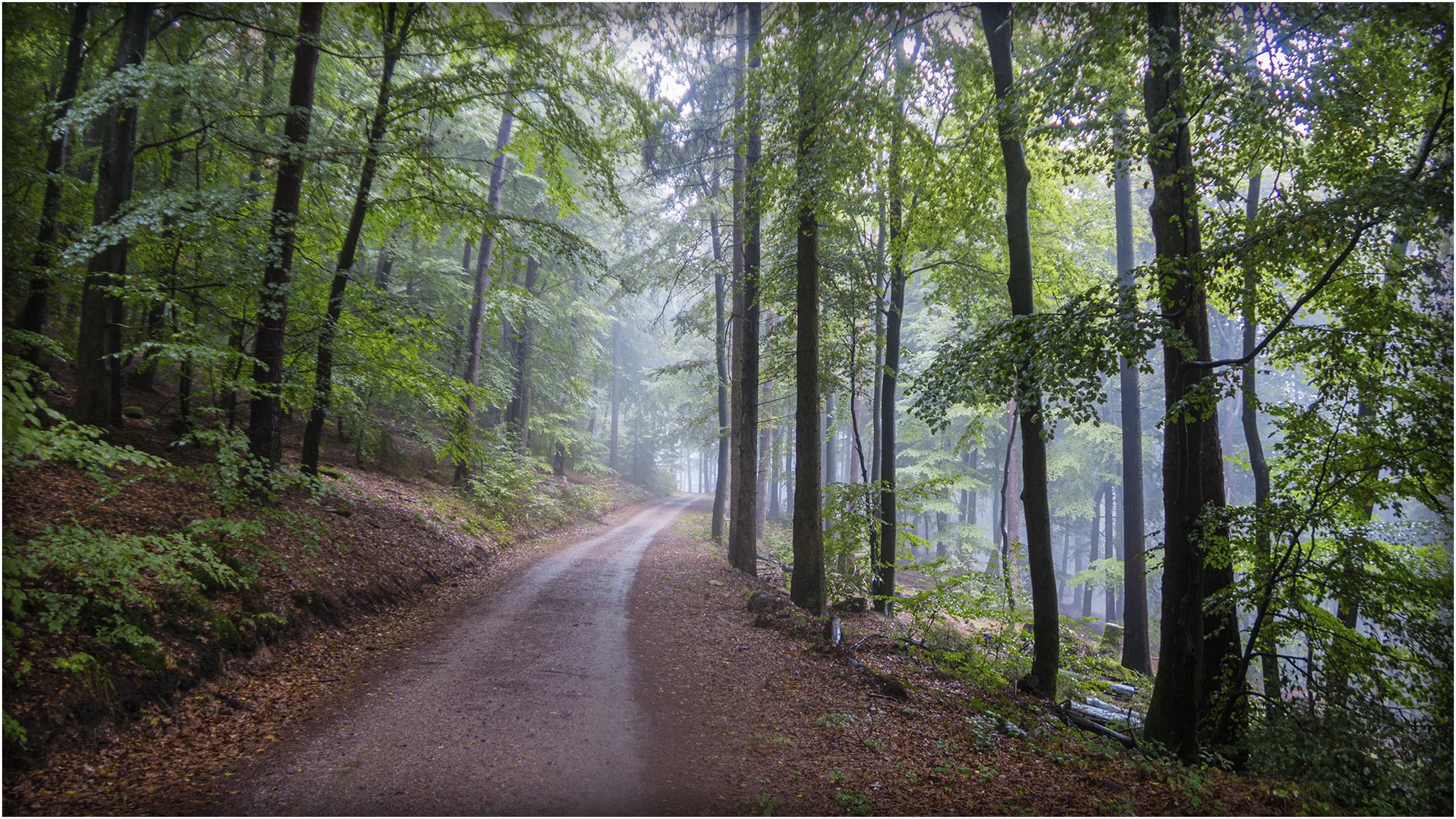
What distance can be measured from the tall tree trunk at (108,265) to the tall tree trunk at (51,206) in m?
0.40

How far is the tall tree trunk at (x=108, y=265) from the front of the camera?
7480 millimetres

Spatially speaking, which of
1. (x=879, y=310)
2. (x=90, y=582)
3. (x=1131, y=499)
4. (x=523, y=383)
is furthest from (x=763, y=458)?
(x=90, y=582)

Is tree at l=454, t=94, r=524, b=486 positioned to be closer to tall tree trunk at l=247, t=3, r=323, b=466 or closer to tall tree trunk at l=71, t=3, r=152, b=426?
tall tree trunk at l=247, t=3, r=323, b=466

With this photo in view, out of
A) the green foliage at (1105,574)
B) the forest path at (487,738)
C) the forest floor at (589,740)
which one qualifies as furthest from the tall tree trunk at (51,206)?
the green foliage at (1105,574)

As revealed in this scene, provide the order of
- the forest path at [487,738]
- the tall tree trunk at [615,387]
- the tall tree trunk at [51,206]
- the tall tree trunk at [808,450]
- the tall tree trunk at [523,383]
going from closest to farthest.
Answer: the forest path at [487,738], the tall tree trunk at [51,206], the tall tree trunk at [808,450], the tall tree trunk at [523,383], the tall tree trunk at [615,387]

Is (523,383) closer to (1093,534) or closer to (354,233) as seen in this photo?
(354,233)

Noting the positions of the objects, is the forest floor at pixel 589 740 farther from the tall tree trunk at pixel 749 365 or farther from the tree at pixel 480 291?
the tree at pixel 480 291

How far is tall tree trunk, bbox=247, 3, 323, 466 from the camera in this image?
7.76 m

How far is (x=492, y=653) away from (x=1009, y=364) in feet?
21.2

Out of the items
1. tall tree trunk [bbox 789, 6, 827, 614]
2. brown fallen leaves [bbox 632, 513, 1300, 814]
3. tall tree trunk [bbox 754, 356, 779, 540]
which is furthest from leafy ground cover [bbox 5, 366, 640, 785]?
tall tree trunk [bbox 754, 356, 779, 540]

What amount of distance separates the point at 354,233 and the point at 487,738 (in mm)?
7956

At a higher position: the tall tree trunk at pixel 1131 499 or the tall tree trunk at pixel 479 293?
the tall tree trunk at pixel 479 293

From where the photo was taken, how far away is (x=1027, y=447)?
24.1 ft

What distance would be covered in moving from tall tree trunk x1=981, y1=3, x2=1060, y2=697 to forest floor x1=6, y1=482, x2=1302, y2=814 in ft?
2.60
